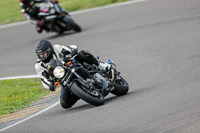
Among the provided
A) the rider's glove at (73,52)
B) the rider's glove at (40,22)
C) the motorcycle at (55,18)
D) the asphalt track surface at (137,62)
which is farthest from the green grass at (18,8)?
the rider's glove at (73,52)

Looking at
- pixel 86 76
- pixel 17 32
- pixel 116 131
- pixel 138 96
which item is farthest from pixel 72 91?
pixel 17 32

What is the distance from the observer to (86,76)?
9.38 m

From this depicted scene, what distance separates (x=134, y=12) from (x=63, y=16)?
2861 millimetres

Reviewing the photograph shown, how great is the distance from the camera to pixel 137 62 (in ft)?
43.7

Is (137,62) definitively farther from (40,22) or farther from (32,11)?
(32,11)

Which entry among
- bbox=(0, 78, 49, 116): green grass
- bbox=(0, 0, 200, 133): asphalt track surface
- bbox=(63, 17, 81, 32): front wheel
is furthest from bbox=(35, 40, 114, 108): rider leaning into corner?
bbox=(63, 17, 81, 32): front wheel

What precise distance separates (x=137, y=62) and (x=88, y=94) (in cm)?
464

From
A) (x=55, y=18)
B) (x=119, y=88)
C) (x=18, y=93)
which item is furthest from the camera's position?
(x=55, y=18)

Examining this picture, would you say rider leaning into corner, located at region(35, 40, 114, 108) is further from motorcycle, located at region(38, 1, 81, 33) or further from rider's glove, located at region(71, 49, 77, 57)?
motorcycle, located at region(38, 1, 81, 33)

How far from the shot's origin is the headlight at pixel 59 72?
8719 millimetres

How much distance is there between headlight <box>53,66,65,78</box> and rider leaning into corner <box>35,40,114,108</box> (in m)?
0.58

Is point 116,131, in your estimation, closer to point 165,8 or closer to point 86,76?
point 86,76

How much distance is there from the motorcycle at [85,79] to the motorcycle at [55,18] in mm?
9512

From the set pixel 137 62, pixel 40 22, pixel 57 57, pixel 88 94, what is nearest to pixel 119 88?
pixel 88 94
